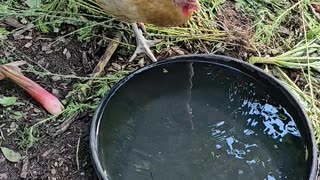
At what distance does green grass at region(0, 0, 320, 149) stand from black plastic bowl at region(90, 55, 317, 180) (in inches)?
7.6

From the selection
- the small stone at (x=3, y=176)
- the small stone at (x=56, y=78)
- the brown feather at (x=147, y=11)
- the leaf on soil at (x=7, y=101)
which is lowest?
the small stone at (x=3, y=176)

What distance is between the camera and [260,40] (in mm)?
2541

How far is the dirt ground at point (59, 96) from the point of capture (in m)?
2.04

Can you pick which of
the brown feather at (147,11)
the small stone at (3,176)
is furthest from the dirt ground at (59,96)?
the brown feather at (147,11)

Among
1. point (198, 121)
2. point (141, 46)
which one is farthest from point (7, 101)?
point (198, 121)

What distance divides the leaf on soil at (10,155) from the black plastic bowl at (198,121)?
31 cm

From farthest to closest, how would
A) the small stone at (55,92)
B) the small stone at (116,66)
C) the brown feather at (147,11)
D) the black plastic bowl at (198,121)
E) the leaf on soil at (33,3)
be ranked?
the leaf on soil at (33,3) → the small stone at (116,66) → the small stone at (55,92) → the brown feather at (147,11) → the black plastic bowl at (198,121)

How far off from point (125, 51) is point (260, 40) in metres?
0.60

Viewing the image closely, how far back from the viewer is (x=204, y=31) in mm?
2539

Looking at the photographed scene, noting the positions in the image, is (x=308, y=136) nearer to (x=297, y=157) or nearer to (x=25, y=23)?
(x=297, y=157)

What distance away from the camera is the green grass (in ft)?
7.98

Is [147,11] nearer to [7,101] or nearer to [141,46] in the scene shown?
[141,46]

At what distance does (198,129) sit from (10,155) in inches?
27.1

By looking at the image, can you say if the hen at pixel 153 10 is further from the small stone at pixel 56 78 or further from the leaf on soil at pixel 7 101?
the leaf on soil at pixel 7 101
